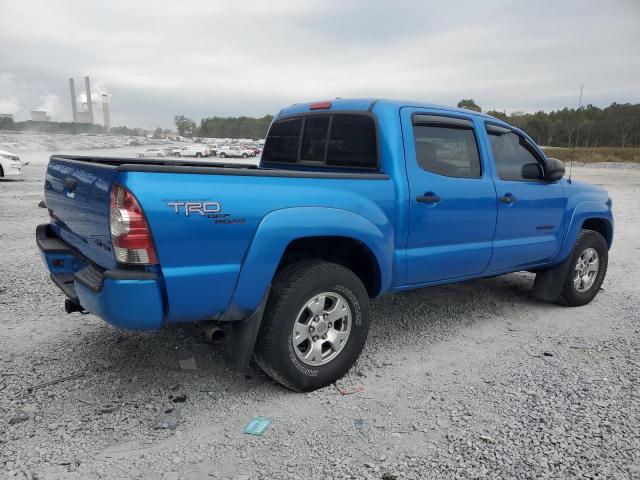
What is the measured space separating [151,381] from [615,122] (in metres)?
70.6

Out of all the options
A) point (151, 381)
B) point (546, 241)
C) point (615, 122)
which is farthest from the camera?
point (615, 122)

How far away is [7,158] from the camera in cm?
1653

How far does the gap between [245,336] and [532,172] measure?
120 inches

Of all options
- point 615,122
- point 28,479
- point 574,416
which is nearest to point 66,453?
point 28,479

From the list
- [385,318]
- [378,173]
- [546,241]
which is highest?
[378,173]

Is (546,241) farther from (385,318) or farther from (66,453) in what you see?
(66,453)

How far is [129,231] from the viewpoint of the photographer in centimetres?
249

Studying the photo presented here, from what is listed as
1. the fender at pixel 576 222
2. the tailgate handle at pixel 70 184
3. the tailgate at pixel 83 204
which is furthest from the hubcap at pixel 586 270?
the tailgate handle at pixel 70 184

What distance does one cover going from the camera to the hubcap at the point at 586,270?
206 inches

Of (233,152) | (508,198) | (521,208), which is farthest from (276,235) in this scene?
(233,152)

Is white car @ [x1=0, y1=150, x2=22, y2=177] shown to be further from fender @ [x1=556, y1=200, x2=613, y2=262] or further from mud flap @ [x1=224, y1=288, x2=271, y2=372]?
fender @ [x1=556, y1=200, x2=613, y2=262]

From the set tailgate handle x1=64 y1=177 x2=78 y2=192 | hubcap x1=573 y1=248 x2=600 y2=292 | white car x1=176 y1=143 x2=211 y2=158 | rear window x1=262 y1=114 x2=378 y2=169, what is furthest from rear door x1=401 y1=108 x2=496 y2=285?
white car x1=176 y1=143 x2=211 y2=158

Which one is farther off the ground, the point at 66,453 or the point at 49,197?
the point at 49,197

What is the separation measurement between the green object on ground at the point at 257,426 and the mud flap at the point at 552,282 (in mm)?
3468
